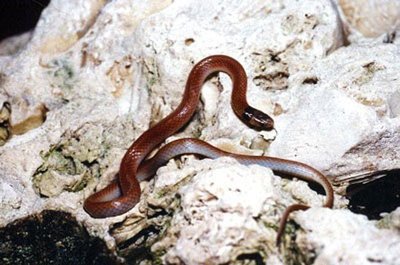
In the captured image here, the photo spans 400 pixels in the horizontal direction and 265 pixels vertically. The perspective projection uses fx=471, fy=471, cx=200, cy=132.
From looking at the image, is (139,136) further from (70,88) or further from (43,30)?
(43,30)

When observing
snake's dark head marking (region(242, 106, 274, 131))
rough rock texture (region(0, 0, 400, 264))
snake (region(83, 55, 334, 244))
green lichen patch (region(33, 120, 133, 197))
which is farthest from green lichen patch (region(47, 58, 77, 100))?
snake's dark head marking (region(242, 106, 274, 131))

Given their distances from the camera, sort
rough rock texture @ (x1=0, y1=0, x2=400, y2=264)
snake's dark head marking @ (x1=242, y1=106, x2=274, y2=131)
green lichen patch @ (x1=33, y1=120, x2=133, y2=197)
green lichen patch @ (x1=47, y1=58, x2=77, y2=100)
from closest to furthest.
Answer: rough rock texture @ (x1=0, y1=0, x2=400, y2=264) < snake's dark head marking @ (x1=242, y1=106, x2=274, y2=131) < green lichen patch @ (x1=33, y1=120, x2=133, y2=197) < green lichen patch @ (x1=47, y1=58, x2=77, y2=100)

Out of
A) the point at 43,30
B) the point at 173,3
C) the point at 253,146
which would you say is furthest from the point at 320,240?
the point at 43,30

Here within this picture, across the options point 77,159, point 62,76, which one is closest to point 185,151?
point 77,159

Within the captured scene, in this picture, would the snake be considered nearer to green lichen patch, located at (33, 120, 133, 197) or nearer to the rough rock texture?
Result: the rough rock texture

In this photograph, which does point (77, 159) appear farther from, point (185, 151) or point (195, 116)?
point (195, 116)

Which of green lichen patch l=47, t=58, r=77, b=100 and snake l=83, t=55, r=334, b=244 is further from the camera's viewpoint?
green lichen patch l=47, t=58, r=77, b=100
